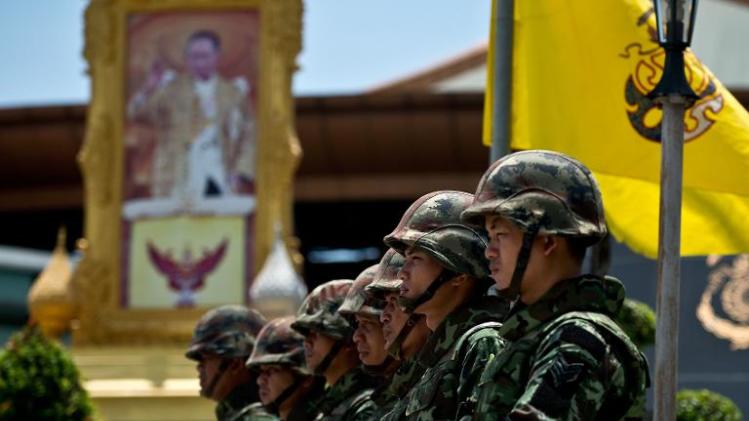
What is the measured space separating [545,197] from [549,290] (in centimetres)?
20

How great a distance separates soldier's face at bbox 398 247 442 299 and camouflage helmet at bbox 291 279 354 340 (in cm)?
170

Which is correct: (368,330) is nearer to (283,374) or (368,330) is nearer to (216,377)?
(283,374)

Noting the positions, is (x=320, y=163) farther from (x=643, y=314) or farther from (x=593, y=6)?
(x=593, y=6)

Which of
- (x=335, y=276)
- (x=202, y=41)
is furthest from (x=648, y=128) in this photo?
(x=335, y=276)

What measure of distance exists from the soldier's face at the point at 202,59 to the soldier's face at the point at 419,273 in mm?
14961

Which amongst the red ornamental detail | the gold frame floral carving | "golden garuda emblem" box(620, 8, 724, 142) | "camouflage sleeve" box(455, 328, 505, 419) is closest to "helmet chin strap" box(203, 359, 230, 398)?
"golden garuda emblem" box(620, 8, 724, 142)

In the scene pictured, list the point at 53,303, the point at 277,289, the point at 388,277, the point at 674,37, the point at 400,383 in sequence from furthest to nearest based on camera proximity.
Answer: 1. the point at 53,303
2. the point at 277,289
3. the point at 674,37
4. the point at 388,277
5. the point at 400,383

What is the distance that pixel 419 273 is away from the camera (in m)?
4.49

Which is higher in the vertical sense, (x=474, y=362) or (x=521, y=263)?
(x=521, y=263)

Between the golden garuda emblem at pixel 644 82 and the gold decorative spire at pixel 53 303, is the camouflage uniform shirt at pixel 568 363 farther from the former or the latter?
the gold decorative spire at pixel 53 303

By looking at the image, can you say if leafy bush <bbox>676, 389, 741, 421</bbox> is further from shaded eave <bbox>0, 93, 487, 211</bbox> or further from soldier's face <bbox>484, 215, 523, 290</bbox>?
shaded eave <bbox>0, 93, 487, 211</bbox>

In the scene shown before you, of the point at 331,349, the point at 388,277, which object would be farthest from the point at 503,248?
the point at 331,349

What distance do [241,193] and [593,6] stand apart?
1201 cm

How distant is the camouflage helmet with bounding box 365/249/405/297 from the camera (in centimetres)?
498
